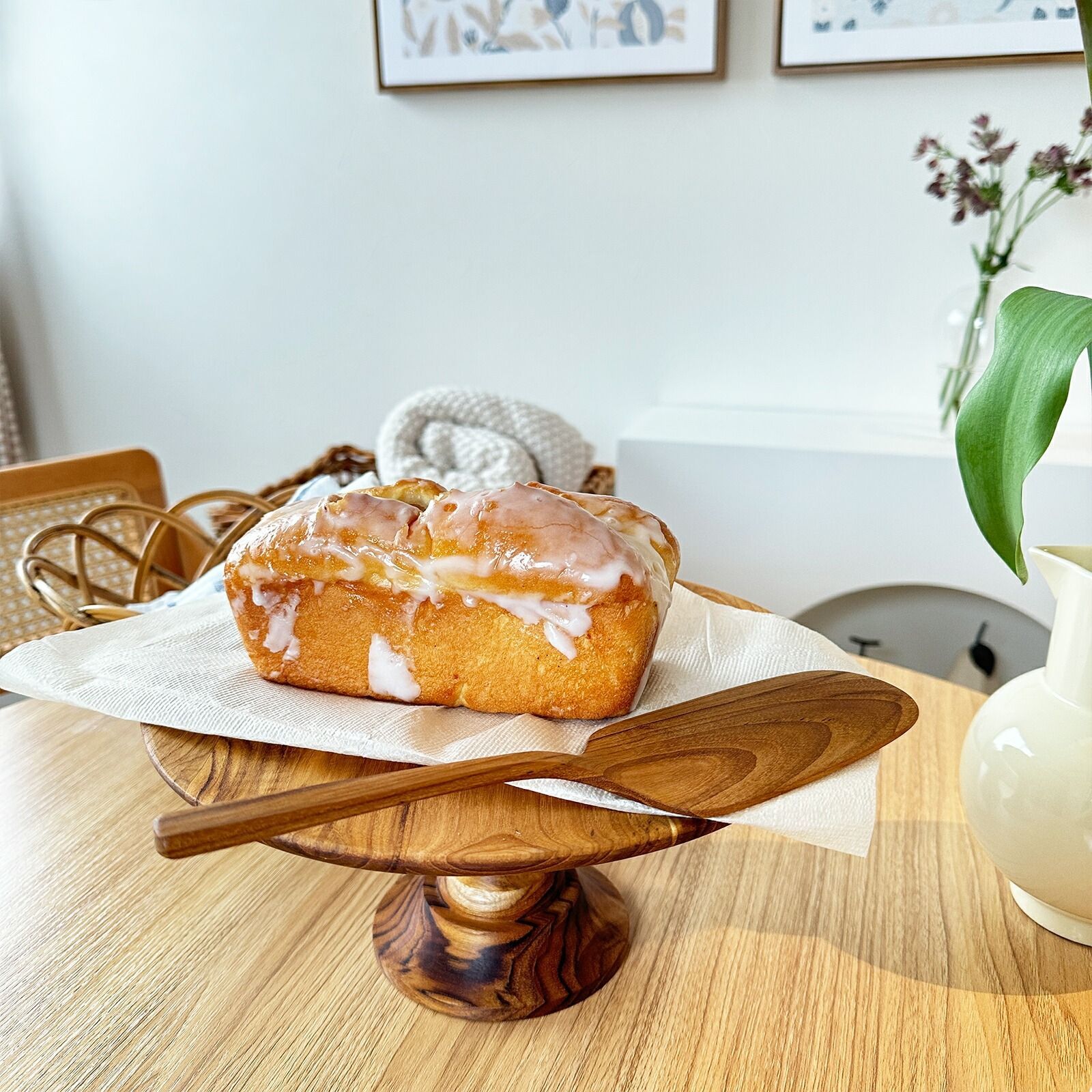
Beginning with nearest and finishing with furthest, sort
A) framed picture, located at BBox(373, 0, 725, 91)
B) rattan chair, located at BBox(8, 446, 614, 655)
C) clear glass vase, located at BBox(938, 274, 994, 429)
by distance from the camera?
rattan chair, located at BBox(8, 446, 614, 655), clear glass vase, located at BBox(938, 274, 994, 429), framed picture, located at BBox(373, 0, 725, 91)

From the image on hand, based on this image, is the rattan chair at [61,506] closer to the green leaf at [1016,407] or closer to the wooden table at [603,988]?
the wooden table at [603,988]

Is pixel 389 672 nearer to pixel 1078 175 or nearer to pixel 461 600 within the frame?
pixel 461 600

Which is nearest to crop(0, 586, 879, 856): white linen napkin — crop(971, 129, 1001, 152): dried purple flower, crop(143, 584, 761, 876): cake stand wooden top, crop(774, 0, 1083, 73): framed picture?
crop(143, 584, 761, 876): cake stand wooden top

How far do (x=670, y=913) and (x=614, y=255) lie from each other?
1399 mm

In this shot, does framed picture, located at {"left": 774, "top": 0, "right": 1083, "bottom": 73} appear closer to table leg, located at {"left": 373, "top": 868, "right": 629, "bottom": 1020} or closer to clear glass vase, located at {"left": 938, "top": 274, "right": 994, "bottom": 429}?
clear glass vase, located at {"left": 938, "top": 274, "right": 994, "bottom": 429}

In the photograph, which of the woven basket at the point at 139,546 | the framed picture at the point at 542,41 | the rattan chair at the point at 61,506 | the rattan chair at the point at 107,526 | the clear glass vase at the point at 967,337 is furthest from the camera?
the framed picture at the point at 542,41

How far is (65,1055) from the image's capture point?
52cm

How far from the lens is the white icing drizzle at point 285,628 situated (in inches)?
24.5

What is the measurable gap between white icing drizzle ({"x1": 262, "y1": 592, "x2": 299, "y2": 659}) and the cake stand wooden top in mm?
79

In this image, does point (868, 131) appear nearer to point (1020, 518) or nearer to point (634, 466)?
point (634, 466)

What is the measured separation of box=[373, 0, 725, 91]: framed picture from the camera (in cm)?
161

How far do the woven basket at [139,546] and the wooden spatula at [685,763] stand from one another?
53cm

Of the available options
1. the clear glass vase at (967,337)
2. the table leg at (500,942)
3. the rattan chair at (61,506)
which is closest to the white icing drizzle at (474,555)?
the table leg at (500,942)

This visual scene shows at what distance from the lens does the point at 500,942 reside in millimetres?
587
